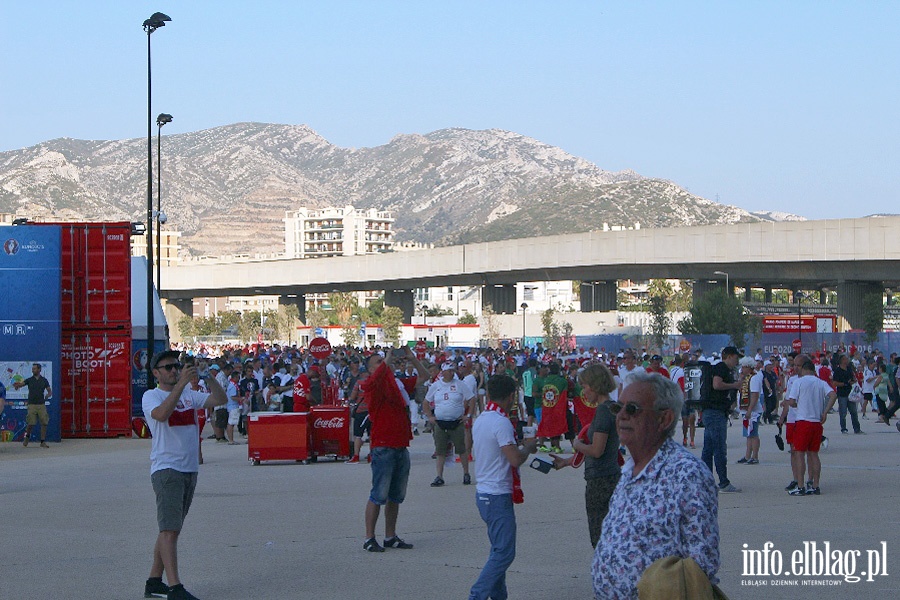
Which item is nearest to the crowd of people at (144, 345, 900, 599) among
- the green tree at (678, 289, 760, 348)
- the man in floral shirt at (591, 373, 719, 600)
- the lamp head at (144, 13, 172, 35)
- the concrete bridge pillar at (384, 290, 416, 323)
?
the man in floral shirt at (591, 373, 719, 600)

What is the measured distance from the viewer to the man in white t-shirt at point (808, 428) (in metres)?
14.0

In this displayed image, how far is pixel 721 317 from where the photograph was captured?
7519 centimetres

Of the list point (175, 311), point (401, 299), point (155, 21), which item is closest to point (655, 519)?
point (155, 21)

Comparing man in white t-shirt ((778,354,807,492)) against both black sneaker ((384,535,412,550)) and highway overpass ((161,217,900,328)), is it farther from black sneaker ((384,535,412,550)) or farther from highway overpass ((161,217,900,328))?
highway overpass ((161,217,900,328))

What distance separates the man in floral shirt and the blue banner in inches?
869

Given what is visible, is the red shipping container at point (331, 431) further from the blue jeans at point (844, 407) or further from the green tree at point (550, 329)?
the green tree at point (550, 329)

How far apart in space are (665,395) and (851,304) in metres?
71.7

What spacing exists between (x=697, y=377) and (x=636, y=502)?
17195 millimetres

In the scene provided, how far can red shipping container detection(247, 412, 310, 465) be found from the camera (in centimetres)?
1948

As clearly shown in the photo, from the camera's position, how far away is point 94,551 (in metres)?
10.6

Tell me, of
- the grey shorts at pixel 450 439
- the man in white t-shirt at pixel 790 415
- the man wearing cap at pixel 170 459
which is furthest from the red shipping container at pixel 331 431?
the man wearing cap at pixel 170 459

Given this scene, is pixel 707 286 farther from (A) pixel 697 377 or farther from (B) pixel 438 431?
(B) pixel 438 431

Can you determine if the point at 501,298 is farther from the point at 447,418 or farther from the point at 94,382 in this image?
the point at 447,418

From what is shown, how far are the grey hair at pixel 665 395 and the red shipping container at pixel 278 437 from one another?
1527 cm
